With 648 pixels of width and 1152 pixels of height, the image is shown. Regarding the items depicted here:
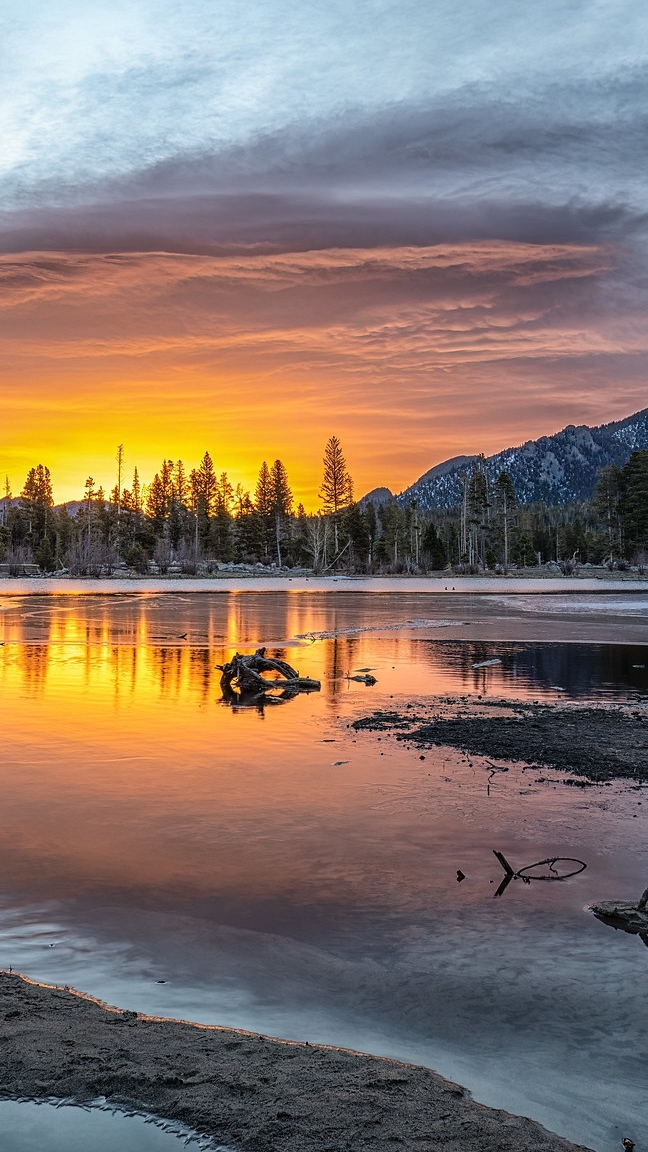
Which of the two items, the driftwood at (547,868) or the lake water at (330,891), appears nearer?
the lake water at (330,891)

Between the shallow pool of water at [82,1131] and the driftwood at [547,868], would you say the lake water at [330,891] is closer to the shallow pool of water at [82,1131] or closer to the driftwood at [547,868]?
the driftwood at [547,868]

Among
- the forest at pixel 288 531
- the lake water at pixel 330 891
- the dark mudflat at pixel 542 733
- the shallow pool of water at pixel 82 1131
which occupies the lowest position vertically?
the lake water at pixel 330 891

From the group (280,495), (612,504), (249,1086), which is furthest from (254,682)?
(280,495)

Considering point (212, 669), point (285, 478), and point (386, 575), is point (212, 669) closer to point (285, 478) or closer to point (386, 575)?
point (386, 575)

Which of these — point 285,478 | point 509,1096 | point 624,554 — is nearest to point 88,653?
point 509,1096

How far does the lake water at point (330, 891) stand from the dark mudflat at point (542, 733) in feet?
1.92

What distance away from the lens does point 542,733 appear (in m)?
12.8

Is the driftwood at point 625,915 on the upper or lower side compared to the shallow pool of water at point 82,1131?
lower

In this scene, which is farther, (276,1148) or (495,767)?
(495,767)

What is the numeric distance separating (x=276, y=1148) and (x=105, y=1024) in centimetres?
138

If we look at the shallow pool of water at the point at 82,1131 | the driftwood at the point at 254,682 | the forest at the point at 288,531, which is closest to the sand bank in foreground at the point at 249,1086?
the shallow pool of water at the point at 82,1131

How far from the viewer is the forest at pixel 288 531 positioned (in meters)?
116

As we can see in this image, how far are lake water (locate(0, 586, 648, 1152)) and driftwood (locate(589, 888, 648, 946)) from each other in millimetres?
115

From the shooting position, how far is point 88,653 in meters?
23.9
